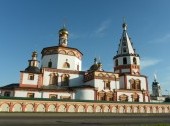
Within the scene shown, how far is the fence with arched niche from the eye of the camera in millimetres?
24766

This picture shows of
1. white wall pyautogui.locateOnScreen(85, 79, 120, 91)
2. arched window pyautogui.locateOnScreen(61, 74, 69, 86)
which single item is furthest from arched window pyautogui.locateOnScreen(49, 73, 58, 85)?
white wall pyautogui.locateOnScreen(85, 79, 120, 91)

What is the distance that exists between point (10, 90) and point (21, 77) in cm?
304

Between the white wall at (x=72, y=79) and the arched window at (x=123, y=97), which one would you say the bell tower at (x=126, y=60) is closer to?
the arched window at (x=123, y=97)

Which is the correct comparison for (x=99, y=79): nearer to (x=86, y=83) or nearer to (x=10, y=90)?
(x=86, y=83)

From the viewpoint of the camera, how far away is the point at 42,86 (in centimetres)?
3550

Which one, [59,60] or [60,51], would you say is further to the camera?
[60,51]

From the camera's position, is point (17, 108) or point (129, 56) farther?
point (129, 56)

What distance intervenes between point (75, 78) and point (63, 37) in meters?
10.9

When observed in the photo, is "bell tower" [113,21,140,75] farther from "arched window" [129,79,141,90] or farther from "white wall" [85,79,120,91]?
"white wall" [85,79,120,91]

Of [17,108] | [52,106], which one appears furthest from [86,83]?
[17,108]

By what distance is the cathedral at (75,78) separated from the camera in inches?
1355

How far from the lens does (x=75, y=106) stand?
28250 millimetres

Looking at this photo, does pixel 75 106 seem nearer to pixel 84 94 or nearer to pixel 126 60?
pixel 84 94

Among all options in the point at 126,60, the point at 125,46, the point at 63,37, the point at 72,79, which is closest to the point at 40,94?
the point at 72,79
